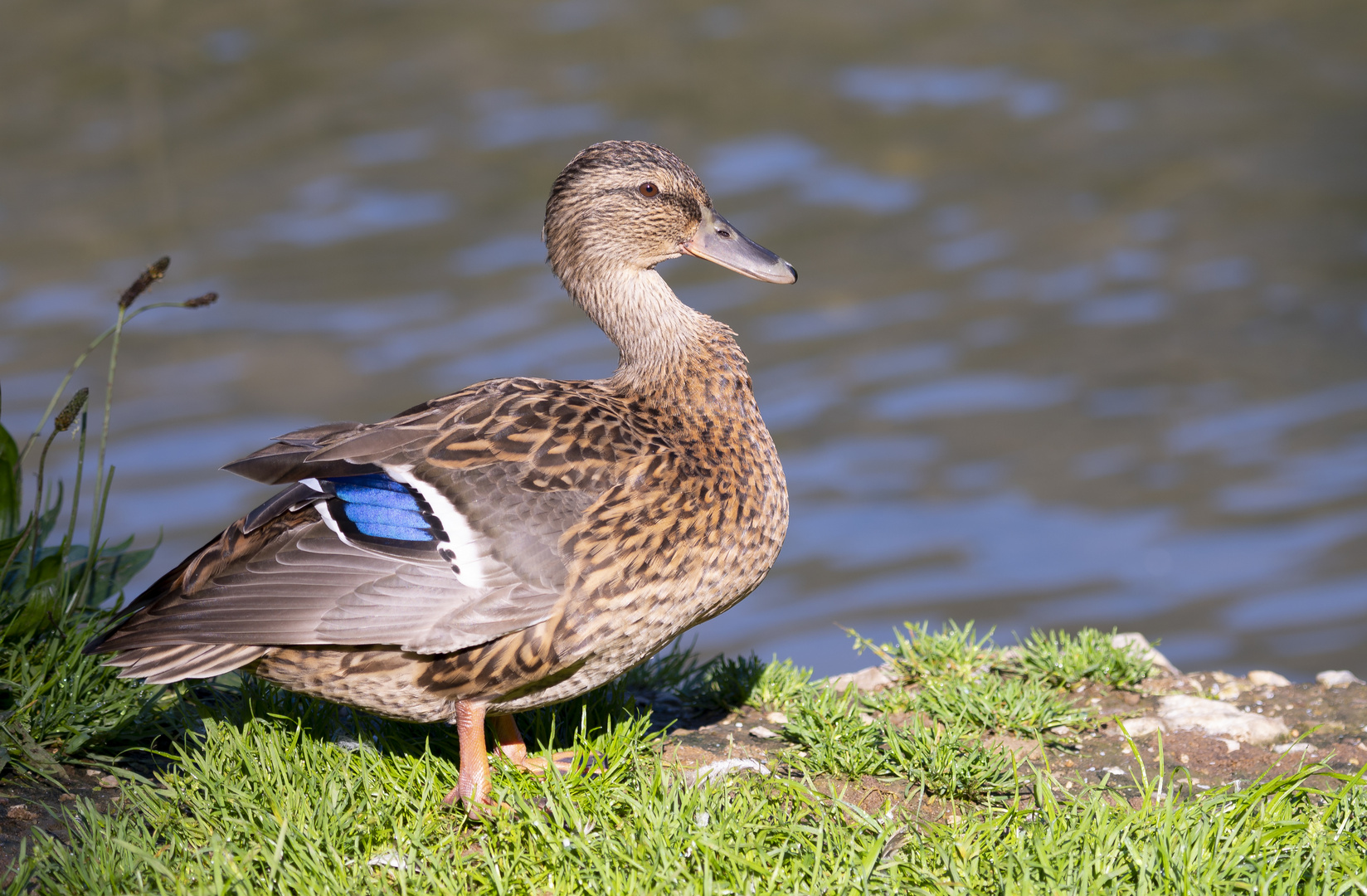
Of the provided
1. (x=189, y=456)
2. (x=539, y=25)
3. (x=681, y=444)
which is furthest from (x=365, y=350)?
(x=681, y=444)

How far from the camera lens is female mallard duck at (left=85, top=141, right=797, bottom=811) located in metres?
3.37

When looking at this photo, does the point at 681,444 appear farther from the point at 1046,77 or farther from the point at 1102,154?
the point at 1046,77

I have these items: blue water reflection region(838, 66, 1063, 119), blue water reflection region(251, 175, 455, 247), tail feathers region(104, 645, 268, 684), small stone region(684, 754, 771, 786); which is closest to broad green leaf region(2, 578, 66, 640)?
tail feathers region(104, 645, 268, 684)

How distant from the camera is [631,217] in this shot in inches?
163

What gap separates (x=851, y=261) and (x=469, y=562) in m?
7.99

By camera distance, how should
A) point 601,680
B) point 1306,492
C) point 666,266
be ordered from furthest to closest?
point 666,266
point 1306,492
point 601,680

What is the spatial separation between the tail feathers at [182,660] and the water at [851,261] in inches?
179

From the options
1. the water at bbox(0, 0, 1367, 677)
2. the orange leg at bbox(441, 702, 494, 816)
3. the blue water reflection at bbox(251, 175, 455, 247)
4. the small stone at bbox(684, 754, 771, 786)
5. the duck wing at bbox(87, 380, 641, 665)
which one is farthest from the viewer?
the blue water reflection at bbox(251, 175, 455, 247)

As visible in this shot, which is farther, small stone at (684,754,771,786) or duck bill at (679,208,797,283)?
duck bill at (679,208,797,283)

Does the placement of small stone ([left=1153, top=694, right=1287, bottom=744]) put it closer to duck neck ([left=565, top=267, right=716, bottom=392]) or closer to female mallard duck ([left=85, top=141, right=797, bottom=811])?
female mallard duck ([left=85, top=141, right=797, bottom=811])

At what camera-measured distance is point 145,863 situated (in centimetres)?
324

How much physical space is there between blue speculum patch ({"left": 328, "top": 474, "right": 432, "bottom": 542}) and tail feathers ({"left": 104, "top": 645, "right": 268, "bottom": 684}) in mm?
414

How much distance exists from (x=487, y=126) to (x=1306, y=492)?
730cm

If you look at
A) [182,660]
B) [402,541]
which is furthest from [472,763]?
[182,660]
